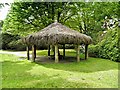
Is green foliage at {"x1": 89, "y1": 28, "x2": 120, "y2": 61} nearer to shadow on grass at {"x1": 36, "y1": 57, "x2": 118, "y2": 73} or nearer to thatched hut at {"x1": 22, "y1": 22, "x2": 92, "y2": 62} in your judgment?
shadow on grass at {"x1": 36, "y1": 57, "x2": 118, "y2": 73}

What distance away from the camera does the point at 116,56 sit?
17.7 m

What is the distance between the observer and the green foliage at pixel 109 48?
17.9 meters

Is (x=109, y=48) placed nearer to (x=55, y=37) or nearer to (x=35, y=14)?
(x=55, y=37)

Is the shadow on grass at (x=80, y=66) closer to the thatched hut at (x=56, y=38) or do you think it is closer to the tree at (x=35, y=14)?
the thatched hut at (x=56, y=38)

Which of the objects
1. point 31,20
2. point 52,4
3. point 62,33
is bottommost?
point 62,33

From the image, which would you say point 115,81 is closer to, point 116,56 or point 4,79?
point 4,79

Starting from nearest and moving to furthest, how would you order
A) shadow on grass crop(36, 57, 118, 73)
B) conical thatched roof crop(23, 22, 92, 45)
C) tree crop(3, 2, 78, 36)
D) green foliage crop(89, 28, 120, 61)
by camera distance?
shadow on grass crop(36, 57, 118, 73)
conical thatched roof crop(23, 22, 92, 45)
green foliage crop(89, 28, 120, 61)
tree crop(3, 2, 78, 36)

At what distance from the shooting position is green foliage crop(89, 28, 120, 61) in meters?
17.9


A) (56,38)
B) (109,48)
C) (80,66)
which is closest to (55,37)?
(56,38)

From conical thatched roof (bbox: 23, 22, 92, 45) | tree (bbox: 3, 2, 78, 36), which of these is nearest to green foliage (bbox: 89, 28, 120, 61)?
conical thatched roof (bbox: 23, 22, 92, 45)

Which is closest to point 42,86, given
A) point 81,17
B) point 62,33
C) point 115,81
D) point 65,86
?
point 65,86

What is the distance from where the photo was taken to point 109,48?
18703mm

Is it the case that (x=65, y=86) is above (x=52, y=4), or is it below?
below

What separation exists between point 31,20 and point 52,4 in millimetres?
2829
